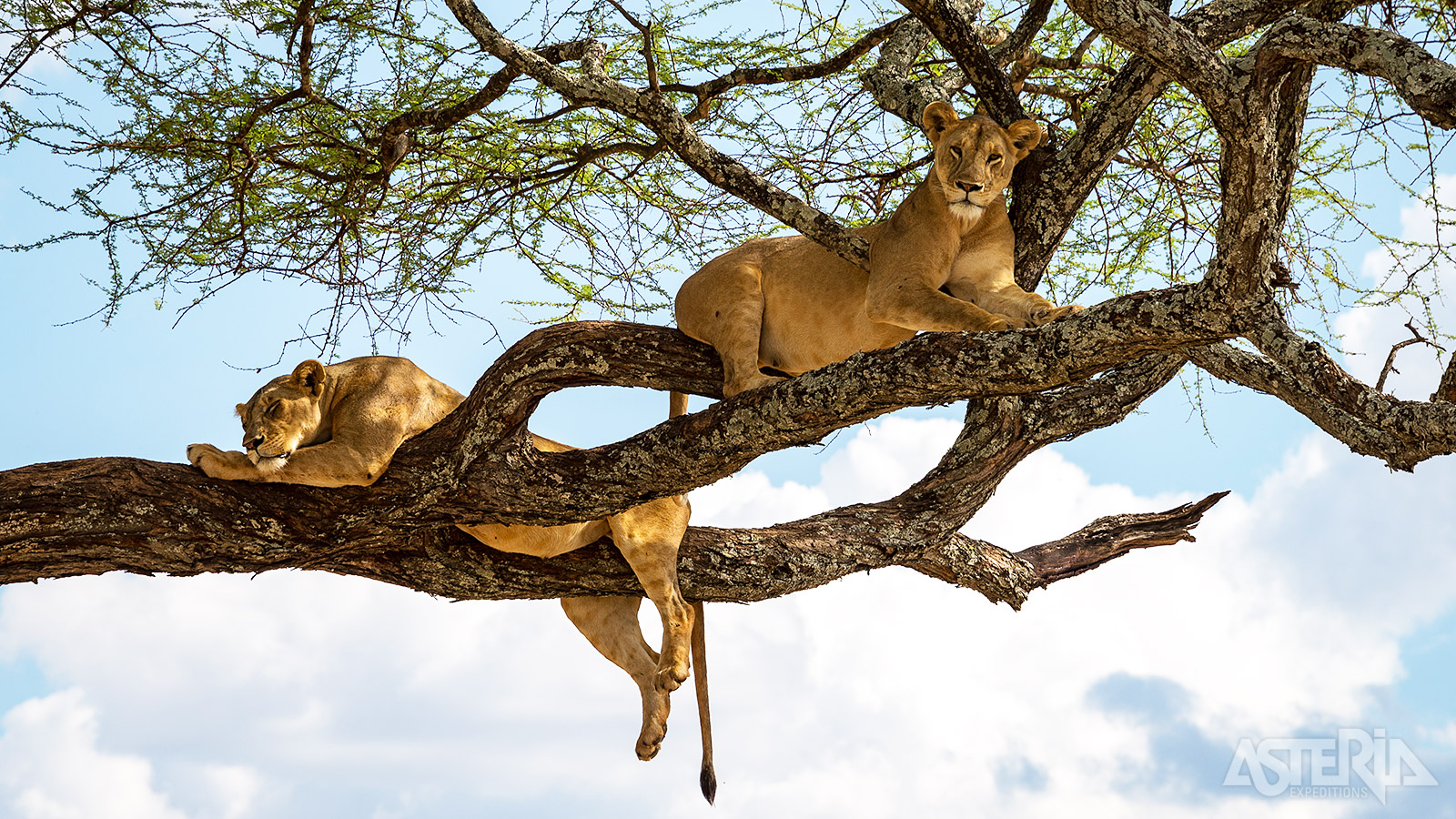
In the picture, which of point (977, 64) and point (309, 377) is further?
point (977, 64)

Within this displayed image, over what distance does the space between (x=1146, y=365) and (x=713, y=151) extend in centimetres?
220

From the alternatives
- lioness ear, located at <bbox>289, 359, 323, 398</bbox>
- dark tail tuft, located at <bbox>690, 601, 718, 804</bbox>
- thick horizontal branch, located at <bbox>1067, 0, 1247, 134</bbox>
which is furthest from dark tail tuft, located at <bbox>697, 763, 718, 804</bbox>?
thick horizontal branch, located at <bbox>1067, 0, 1247, 134</bbox>

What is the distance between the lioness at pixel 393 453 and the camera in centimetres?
464

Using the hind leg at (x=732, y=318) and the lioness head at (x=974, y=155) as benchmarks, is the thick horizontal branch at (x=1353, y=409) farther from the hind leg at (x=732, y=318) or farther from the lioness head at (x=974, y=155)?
the hind leg at (x=732, y=318)

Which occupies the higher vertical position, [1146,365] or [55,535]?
[1146,365]

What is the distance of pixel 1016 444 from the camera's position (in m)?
5.79

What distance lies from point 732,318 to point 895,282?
0.69 meters

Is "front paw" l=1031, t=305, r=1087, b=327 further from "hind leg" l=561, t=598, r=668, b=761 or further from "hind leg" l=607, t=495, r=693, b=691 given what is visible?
"hind leg" l=561, t=598, r=668, b=761

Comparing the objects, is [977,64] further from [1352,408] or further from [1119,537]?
[1119,537]

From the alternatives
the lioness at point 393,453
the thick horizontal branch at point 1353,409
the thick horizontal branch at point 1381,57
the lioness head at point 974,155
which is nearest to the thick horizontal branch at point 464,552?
the lioness at point 393,453

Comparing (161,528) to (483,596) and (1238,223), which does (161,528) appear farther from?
(1238,223)

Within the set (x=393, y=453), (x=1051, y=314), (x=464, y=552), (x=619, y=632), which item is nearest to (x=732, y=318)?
(x=1051, y=314)

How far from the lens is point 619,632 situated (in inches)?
230

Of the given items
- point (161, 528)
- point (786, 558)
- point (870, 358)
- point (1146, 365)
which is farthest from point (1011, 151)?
point (161, 528)
